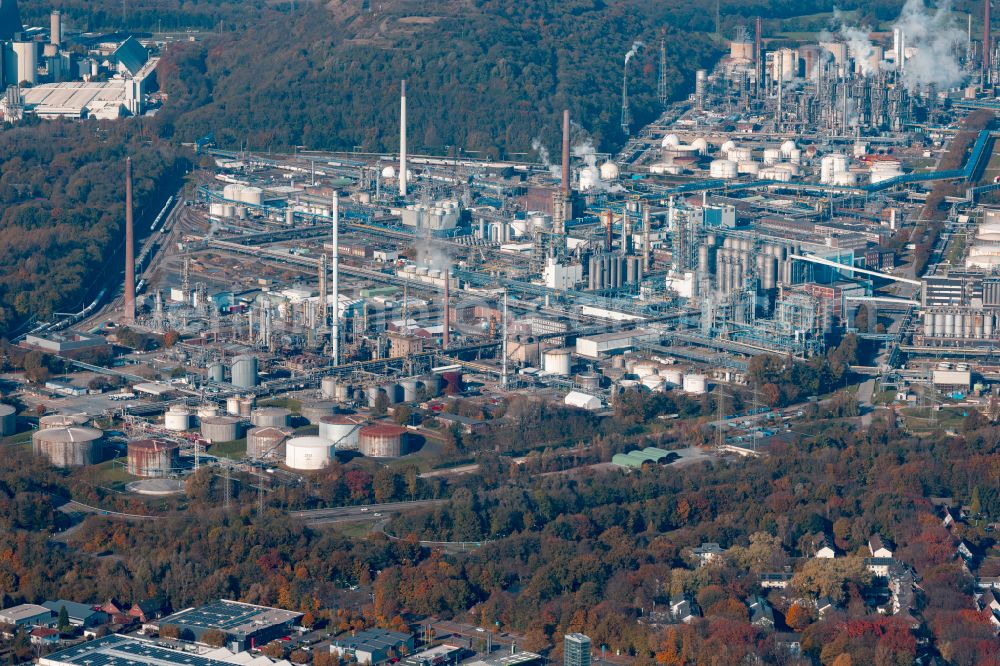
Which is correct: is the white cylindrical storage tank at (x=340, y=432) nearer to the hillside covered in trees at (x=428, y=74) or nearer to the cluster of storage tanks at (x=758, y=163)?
the cluster of storage tanks at (x=758, y=163)

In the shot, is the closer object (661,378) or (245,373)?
(245,373)

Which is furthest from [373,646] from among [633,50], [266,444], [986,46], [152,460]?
[986,46]

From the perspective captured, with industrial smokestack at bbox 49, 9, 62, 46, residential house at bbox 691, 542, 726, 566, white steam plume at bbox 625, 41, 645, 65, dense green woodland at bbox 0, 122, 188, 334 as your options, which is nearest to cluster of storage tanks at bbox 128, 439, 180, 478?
residential house at bbox 691, 542, 726, 566

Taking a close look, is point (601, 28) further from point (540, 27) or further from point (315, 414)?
point (315, 414)

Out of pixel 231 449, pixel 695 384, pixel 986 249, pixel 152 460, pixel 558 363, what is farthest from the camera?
pixel 986 249

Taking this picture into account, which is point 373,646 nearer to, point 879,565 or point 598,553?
point 598,553

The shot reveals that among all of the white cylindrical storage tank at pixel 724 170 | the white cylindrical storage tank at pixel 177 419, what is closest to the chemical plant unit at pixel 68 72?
the white cylindrical storage tank at pixel 724 170

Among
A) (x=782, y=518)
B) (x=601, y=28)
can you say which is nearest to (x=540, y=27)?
(x=601, y=28)
